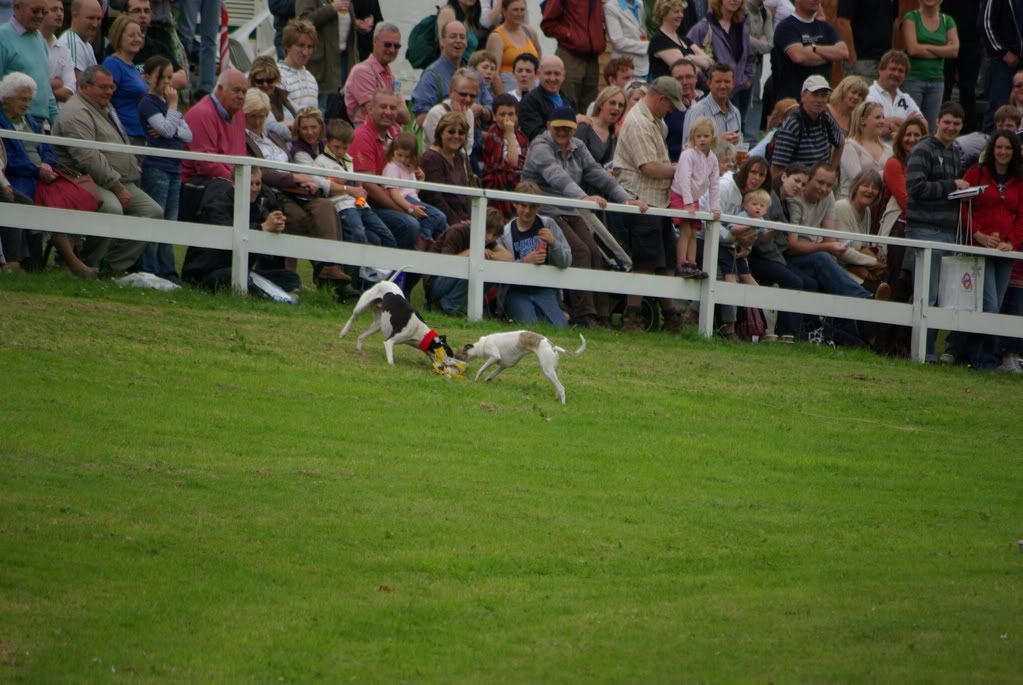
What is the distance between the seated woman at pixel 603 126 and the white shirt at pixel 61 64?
6.08 metres

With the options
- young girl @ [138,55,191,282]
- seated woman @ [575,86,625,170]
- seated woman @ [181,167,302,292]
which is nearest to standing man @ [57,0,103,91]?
young girl @ [138,55,191,282]

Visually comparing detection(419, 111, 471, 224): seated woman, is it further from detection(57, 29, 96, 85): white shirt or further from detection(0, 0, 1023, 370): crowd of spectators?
detection(57, 29, 96, 85): white shirt

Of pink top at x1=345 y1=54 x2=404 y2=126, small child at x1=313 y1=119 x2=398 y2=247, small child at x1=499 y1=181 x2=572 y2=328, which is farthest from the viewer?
pink top at x1=345 y1=54 x2=404 y2=126

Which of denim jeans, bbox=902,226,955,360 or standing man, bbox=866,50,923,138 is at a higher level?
standing man, bbox=866,50,923,138

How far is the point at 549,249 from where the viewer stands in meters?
19.0

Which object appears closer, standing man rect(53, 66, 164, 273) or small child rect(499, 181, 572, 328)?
standing man rect(53, 66, 164, 273)

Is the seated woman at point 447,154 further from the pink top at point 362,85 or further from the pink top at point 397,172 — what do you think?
the pink top at point 362,85

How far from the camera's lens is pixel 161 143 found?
1872 cm

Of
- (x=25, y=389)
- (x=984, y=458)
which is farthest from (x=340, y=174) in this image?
(x=984, y=458)

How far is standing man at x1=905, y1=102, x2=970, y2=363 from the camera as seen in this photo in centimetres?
2088

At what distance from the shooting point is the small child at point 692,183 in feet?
64.9

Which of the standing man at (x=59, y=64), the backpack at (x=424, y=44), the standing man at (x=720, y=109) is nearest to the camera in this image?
the standing man at (x=59, y=64)

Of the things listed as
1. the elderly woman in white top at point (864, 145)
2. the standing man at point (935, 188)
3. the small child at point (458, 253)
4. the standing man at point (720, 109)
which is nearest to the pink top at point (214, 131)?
the small child at point (458, 253)

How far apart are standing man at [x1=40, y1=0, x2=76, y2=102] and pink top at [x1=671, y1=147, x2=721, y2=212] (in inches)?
279
